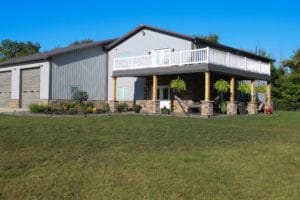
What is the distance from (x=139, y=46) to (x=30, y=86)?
363 inches

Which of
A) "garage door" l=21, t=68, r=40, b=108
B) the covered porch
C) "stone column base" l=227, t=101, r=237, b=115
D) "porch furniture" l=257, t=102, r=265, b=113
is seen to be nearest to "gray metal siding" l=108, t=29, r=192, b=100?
the covered porch

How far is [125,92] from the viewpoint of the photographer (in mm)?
26562

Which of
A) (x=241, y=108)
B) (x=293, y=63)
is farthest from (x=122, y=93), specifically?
(x=293, y=63)

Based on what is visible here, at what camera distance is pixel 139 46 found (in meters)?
25.4

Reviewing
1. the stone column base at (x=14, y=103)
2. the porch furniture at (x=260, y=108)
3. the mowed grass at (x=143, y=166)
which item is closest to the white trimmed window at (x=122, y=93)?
the stone column base at (x=14, y=103)

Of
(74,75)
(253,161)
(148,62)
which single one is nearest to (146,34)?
(148,62)

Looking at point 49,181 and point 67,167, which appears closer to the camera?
point 49,181

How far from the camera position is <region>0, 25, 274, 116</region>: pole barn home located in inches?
798

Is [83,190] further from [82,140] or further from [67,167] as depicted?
[82,140]

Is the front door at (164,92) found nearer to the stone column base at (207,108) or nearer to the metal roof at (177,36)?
the metal roof at (177,36)

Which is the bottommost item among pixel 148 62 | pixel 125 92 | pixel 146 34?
pixel 125 92

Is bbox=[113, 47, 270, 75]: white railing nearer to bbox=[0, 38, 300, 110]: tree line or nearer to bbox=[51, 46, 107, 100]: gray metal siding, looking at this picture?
bbox=[51, 46, 107, 100]: gray metal siding

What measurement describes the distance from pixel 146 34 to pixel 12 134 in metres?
17.4

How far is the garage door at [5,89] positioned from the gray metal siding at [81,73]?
655cm
